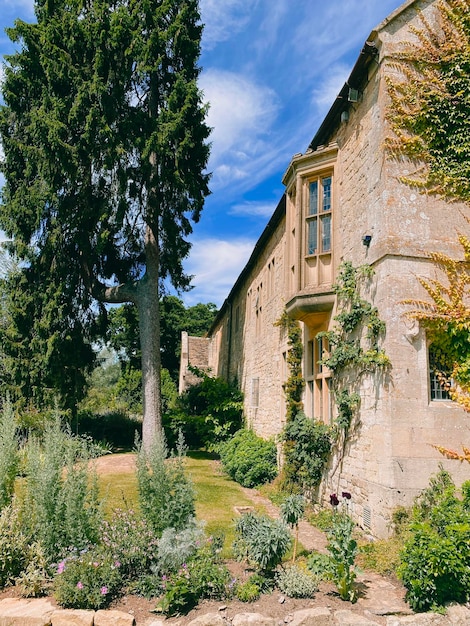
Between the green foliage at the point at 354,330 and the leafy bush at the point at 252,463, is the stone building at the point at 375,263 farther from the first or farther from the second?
the leafy bush at the point at 252,463

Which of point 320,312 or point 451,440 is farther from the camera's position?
point 320,312

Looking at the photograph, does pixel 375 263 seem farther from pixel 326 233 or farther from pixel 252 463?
pixel 252 463

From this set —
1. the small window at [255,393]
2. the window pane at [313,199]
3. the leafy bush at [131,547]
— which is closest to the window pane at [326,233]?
the window pane at [313,199]

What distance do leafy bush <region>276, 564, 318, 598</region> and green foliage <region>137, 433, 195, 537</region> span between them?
4.58ft

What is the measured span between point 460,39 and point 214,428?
544 inches

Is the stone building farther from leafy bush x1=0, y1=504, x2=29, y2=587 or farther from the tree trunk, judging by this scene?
the tree trunk

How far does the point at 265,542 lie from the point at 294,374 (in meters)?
6.08

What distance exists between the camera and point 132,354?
32250 millimetres

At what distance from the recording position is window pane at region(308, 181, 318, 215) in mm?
10246

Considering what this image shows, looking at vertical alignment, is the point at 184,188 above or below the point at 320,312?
above

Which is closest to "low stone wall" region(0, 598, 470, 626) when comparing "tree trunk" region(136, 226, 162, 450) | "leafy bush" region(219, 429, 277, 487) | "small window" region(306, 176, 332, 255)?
"small window" region(306, 176, 332, 255)

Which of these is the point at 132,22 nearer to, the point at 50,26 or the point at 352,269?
the point at 50,26

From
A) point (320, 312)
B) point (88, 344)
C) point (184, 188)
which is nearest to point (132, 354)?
point (88, 344)

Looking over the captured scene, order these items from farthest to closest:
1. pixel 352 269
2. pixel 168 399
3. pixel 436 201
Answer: pixel 168 399
pixel 352 269
pixel 436 201
